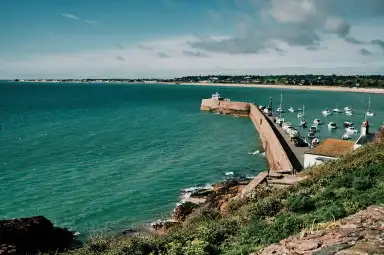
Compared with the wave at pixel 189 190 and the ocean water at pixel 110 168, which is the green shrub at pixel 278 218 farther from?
the wave at pixel 189 190

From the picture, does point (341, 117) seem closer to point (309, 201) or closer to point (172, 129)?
point (172, 129)

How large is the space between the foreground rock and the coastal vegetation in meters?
7.44

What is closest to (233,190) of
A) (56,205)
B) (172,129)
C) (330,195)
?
(56,205)

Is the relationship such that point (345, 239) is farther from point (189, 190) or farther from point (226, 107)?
point (226, 107)

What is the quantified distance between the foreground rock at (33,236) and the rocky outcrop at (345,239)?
1487 centimetres

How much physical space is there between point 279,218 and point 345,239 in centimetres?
442

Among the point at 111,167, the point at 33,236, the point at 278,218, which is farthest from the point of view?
the point at 111,167

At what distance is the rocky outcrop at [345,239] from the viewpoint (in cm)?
643

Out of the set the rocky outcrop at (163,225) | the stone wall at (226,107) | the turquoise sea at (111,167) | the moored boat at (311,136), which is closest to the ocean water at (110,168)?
the turquoise sea at (111,167)

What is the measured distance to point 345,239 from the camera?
7227mm

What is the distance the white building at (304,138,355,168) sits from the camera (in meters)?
28.4

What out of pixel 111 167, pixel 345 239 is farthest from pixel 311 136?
pixel 345 239

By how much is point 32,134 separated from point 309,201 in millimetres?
55522

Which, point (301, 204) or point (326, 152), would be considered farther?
point (326, 152)
